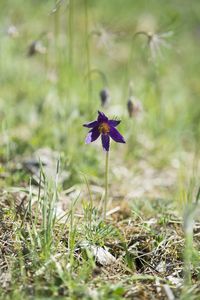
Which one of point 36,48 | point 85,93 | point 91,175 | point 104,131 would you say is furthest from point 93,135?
point 85,93

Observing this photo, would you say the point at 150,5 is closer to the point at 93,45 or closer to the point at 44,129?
the point at 93,45

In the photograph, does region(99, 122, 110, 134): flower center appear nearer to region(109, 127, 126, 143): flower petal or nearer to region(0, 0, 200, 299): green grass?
region(109, 127, 126, 143): flower petal

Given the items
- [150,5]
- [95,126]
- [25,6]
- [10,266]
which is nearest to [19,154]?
[95,126]

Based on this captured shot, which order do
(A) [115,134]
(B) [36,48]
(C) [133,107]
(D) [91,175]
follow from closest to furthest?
(A) [115,134] < (C) [133,107] < (D) [91,175] < (B) [36,48]

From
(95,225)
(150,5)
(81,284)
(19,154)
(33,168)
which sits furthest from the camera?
(150,5)

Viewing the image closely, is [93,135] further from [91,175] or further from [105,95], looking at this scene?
[91,175]

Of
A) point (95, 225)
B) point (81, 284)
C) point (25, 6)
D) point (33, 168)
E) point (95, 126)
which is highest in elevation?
point (25, 6)

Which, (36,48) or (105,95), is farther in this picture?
(36,48)

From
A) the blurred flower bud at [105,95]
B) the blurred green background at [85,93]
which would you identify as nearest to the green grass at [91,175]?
the blurred green background at [85,93]
